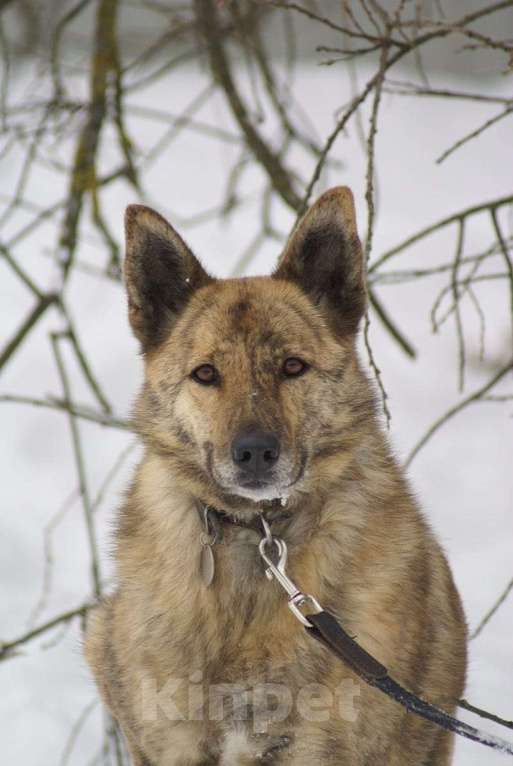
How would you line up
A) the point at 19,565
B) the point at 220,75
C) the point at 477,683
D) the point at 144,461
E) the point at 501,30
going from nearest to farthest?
the point at 144,461 < the point at 477,683 < the point at 220,75 < the point at 19,565 < the point at 501,30

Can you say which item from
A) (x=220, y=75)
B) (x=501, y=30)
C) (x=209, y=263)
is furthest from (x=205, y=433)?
(x=501, y=30)

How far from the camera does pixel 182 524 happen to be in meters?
3.35

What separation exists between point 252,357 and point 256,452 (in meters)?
0.38

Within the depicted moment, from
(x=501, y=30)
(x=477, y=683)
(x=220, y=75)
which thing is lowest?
(x=477, y=683)

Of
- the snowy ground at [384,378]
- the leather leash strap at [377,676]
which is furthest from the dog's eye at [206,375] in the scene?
the snowy ground at [384,378]

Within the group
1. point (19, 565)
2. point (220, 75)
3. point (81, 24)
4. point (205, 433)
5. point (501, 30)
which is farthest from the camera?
point (81, 24)

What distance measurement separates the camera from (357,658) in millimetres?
2727

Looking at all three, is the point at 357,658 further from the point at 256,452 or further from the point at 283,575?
the point at 256,452

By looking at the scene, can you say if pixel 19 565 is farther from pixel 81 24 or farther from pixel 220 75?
pixel 81 24

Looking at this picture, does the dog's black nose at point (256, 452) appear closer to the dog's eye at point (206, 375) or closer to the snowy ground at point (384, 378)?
the dog's eye at point (206, 375)

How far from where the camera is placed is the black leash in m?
2.50

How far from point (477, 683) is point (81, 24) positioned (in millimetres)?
10404

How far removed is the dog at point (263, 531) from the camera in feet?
9.96

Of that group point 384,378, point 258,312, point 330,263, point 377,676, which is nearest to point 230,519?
point 258,312
